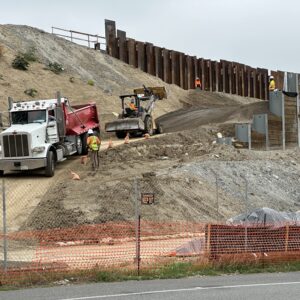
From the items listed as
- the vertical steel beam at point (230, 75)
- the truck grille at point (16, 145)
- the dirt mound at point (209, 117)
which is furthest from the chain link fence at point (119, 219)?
the vertical steel beam at point (230, 75)

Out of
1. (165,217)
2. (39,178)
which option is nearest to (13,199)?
(39,178)

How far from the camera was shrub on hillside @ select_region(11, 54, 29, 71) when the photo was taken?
156ft

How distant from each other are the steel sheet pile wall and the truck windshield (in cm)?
3287

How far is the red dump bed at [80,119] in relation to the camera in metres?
27.9

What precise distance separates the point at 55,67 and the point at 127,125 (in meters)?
19.5

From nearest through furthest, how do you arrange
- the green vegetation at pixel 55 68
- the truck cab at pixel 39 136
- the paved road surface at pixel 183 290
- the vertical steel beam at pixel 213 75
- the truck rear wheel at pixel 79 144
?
the paved road surface at pixel 183 290 < the truck cab at pixel 39 136 < the truck rear wheel at pixel 79 144 < the green vegetation at pixel 55 68 < the vertical steel beam at pixel 213 75

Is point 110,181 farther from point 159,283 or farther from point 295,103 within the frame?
point 295,103

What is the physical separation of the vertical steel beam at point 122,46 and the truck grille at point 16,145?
3442 centimetres

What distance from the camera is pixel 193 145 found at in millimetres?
31594

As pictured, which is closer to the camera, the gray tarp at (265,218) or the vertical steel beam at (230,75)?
the gray tarp at (265,218)

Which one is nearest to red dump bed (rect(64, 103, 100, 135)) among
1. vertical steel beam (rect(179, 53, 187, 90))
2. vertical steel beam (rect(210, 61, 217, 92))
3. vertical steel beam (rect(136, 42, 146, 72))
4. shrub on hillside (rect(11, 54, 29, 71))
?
shrub on hillside (rect(11, 54, 29, 71))

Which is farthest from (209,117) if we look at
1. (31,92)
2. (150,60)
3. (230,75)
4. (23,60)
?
(230,75)

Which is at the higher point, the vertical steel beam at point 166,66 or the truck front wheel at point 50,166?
the vertical steel beam at point 166,66

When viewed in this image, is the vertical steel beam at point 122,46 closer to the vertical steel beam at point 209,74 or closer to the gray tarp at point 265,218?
the vertical steel beam at point 209,74
